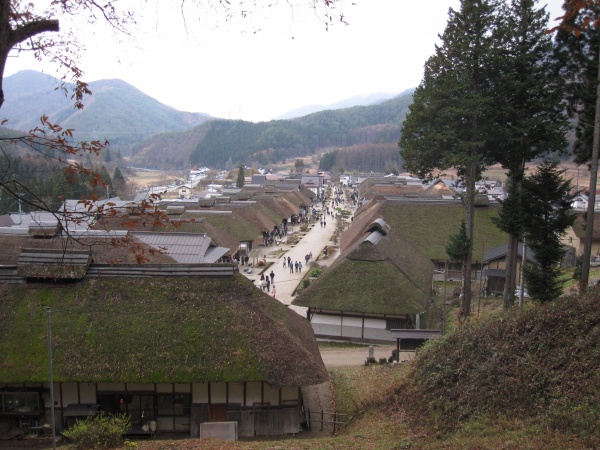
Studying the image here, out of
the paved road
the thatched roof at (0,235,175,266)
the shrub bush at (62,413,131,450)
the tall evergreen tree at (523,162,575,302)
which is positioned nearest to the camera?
the shrub bush at (62,413,131,450)

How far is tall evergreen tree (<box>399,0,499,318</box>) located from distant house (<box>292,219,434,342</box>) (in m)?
2.67

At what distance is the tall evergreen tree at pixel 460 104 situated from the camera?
1961cm

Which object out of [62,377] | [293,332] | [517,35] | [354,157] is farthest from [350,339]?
[354,157]

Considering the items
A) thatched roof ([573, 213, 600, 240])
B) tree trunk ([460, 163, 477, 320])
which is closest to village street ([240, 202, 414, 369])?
tree trunk ([460, 163, 477, 320])

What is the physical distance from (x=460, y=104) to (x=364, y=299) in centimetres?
938

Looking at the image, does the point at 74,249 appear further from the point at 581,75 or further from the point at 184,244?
the point at 581,75

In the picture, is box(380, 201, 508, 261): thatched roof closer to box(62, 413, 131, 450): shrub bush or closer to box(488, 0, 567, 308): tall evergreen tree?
Answer: box(488, 0, 567, 308): tall evergreen tree

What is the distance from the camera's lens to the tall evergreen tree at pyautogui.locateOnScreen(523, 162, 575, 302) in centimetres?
1743

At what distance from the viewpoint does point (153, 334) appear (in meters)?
12.8

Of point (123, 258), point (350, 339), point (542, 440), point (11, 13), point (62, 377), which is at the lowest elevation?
point (350, 339)

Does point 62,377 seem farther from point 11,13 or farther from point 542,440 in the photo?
point 542,440

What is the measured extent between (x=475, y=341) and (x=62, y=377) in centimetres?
1029

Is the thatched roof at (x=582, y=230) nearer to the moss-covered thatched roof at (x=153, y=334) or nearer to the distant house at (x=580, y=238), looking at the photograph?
the distant house at (x=580, y=238)

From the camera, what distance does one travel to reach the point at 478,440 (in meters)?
8.16
